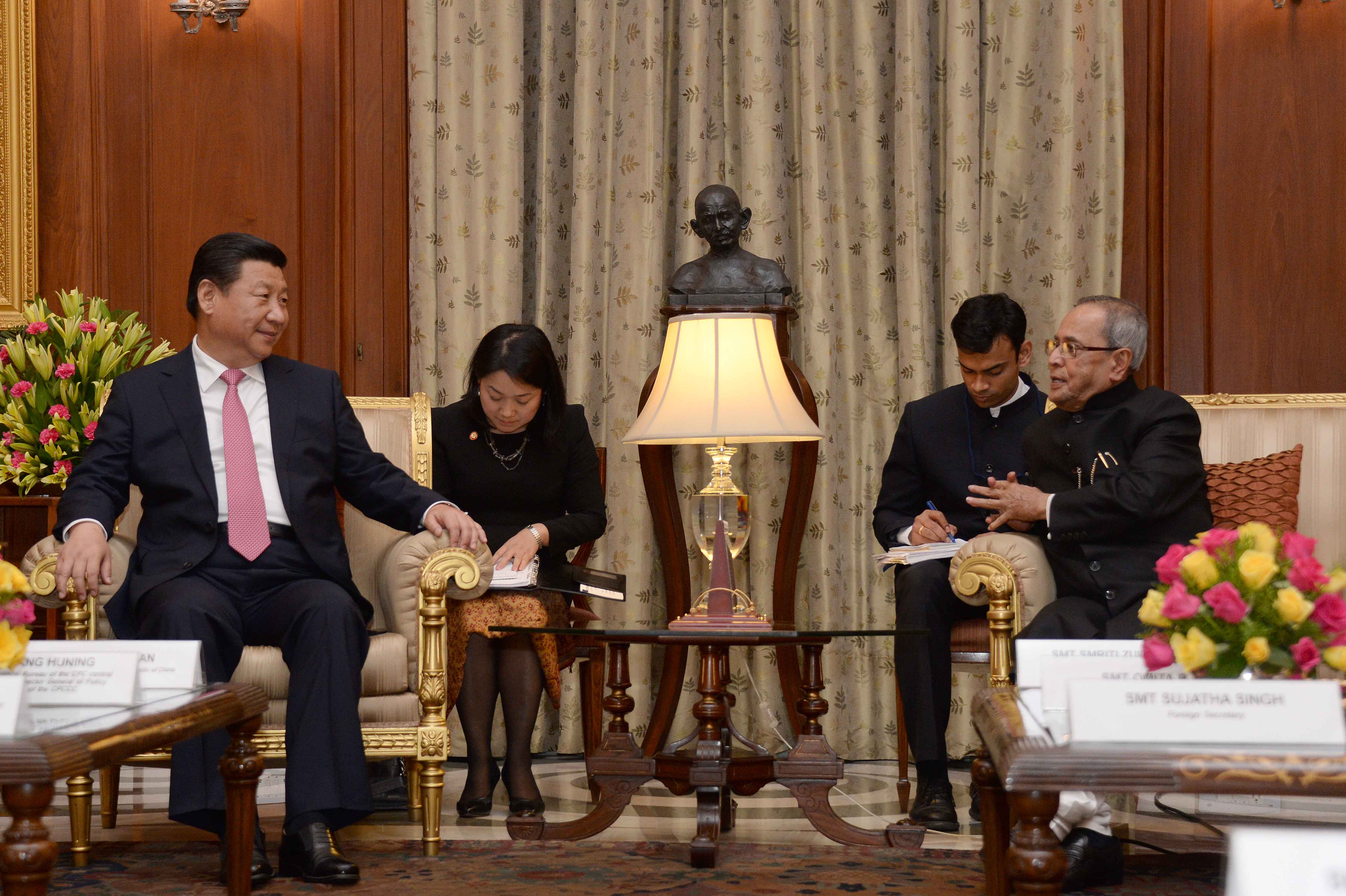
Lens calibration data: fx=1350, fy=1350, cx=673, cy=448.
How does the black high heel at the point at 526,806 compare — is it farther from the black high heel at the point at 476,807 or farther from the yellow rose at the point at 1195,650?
the yellow rose at the point at 1195,650

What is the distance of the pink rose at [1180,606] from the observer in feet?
5.68

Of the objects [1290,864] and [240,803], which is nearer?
[1290,864]

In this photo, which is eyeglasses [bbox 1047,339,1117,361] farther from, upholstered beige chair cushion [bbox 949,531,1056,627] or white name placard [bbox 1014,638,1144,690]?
white name placard [bbox 1014,638,1144,690]

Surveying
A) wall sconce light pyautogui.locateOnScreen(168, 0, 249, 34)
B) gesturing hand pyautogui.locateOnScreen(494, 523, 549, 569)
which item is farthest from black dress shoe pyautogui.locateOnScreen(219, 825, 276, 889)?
wall sconce light pyautogui.locateOnScreen(168, 0, 249, 34)

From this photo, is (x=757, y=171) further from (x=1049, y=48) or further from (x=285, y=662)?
(x=285, y=662)

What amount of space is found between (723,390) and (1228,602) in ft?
4.85

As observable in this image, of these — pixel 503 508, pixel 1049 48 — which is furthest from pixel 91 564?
pixel 1049 48

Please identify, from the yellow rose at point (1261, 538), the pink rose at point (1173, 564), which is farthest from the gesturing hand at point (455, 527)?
the yellow rose at point (1261, 538)

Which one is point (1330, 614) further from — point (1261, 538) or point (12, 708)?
point (12, 708)

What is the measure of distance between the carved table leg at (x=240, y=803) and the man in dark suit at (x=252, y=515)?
0.29 m

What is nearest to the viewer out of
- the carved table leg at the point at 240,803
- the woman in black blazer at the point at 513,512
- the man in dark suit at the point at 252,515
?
the carved table leg at the point at 240,803

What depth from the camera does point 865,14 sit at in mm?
4312

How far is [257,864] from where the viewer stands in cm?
254

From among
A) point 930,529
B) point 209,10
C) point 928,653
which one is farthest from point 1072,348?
point 209,10
